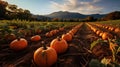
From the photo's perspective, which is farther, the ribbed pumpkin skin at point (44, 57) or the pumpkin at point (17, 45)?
the pumpkin at point (17, 45)

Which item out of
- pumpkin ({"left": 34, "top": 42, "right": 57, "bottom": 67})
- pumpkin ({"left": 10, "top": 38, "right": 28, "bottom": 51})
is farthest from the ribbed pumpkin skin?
pumpkin ({"left": 10, "top": 38, "right": 28, "bottom": 51})

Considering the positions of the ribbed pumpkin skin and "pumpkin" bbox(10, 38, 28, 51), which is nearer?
the ribbed pumpkin skin

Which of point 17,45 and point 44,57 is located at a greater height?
point 44,57

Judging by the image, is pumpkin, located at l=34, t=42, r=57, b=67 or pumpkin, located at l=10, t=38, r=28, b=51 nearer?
pumpkin, located at l=34, t=42, r=57, b=67

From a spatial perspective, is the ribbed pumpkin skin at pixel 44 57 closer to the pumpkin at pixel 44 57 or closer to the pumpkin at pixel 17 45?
the pumpkin at pixel 44 57

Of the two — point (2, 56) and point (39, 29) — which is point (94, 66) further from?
point (39, 29)

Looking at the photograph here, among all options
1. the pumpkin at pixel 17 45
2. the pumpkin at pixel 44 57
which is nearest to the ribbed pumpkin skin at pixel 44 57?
the pumpkin at pixel 44 57

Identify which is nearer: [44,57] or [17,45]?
[44,57]

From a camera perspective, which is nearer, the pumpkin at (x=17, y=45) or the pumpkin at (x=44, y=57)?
the pumpkin at (x=44, y=57)

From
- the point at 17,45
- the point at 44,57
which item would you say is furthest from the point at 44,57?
the point at 17,45

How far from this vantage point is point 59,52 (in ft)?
13.9

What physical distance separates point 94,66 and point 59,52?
230cm

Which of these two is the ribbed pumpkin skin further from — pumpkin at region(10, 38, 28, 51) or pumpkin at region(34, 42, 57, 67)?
pumpkin at region(10, 38, 28, 51)

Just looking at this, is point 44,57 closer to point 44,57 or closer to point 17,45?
point 44,57
